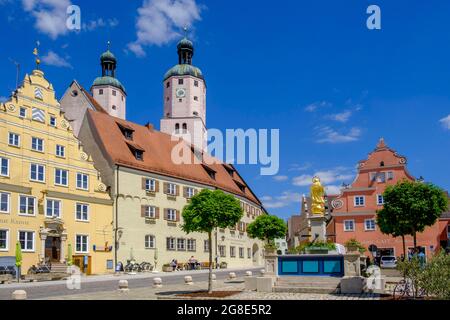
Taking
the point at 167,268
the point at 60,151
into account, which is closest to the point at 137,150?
the point at 60,151

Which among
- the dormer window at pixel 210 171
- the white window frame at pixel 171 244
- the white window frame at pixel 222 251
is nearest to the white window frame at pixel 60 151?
the white window frame at pixel 171 244

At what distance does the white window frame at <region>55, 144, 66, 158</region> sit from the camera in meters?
43.9

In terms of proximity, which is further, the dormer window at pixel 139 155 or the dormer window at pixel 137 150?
the dormer window at pixel 139 155

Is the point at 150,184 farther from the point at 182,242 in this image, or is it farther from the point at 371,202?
the point at 371,202

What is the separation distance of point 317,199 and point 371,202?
27225 millimetres

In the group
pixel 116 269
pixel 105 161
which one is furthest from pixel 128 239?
pixel 105 161

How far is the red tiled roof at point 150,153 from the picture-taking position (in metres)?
51.5

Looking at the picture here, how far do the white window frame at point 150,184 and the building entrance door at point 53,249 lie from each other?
11.7 m

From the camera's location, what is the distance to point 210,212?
24.5 metres

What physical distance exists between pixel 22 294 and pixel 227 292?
8.91m

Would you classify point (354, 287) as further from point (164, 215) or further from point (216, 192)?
point (164, 215)

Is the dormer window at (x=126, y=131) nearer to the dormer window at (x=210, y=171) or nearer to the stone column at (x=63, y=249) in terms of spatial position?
the dormer window at (x=210, y=171)

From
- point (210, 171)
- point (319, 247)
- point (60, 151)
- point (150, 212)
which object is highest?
point (60, 151)

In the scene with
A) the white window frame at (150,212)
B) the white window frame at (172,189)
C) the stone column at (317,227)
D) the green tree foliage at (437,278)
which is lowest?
the green tree foliage at (437,278)
